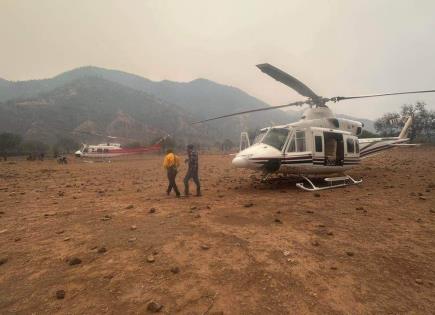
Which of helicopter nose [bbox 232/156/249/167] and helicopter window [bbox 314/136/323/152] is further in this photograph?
helicopter window [bbox 314/136/323/152]

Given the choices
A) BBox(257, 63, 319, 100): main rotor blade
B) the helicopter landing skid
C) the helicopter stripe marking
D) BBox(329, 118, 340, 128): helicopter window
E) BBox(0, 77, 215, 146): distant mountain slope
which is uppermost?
BBox(0, 77, 215, 146): distant mountain slope

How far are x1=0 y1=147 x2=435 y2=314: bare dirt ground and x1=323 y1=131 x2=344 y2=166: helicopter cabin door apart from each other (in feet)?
12.6

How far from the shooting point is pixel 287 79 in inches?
452

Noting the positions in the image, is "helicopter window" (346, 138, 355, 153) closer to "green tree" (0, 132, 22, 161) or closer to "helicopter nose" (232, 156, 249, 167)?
"helicopter nose" (232, 156, 249, 167)

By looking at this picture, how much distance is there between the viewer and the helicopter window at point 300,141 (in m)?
11.3

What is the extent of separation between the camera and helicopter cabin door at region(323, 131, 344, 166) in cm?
1226

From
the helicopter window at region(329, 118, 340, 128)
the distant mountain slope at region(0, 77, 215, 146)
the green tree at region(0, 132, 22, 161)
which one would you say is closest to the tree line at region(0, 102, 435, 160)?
the green tree at region(0, 132, 22, 161)

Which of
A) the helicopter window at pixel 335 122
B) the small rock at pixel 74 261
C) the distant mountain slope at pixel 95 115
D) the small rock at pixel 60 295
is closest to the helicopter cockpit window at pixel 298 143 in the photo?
the helicopter window at pixel 335 122

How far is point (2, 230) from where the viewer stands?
21.0ft

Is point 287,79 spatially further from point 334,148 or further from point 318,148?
point 334,148

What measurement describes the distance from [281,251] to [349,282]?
1.25 m

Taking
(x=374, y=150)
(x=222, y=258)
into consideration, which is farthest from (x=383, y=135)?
(x=222, y=258)

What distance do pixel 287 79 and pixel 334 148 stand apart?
394 cm

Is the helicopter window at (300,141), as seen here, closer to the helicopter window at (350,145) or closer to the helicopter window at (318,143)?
the helicopter window at (318,143)
